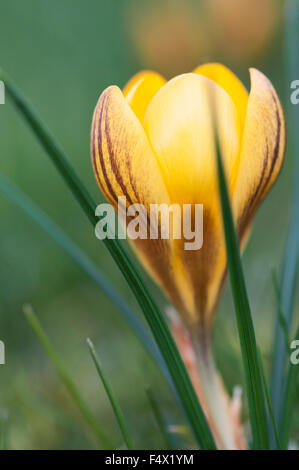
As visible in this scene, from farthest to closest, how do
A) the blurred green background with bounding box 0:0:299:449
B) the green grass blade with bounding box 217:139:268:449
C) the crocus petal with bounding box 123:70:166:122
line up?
1. the blurred green background with bounding box 0:0:299:449
2. the crocus petal with bounding box 123:70:166:122
3. the green grass blade with bounding box 217:139:268:449

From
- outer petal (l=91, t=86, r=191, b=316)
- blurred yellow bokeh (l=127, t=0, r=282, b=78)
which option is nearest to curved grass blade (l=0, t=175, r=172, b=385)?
outer petal (l=91, t=86, r=191, b=316)

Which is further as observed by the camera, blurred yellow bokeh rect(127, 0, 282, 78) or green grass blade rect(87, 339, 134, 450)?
blurred yellow bokeh rect(127, 0, 282, 78)

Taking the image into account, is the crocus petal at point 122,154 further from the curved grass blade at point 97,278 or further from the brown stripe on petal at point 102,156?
the curved grass blade at point 97,278

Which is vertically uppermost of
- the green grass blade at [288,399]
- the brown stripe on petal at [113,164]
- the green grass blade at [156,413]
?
the brown stripe on petal at [113,164]

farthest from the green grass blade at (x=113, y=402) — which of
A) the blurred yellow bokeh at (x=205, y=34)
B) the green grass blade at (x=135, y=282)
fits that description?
the blurred yellow bokeh at (x=205, y=34)

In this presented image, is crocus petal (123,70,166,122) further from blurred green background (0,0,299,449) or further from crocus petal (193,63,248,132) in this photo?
blurred green background (0,0,299,449)

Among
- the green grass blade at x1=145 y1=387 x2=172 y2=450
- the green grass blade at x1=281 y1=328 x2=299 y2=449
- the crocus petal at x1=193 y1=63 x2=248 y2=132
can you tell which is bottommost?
the green grass blade at x1=281 y1=328 x2=299 y2=449
